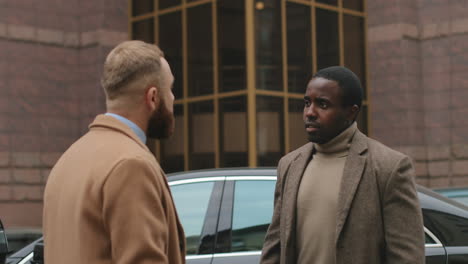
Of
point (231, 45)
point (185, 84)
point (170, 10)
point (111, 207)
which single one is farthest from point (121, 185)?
point (170, 10)

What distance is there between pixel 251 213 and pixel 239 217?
9 cm

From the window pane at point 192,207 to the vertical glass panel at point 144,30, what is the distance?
13121mm

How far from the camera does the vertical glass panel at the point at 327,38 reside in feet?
54.7

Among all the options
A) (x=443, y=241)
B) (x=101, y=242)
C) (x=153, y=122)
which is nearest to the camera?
(x=101, y=242)

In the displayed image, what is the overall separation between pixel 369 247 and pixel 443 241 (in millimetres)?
1624

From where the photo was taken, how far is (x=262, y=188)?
4.93m

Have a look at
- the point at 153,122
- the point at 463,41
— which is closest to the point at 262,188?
the point at 153,122

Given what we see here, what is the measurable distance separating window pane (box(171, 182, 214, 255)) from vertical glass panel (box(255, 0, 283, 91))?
10.5 m

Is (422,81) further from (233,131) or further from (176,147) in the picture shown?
(176,147)

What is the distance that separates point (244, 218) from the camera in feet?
15.8

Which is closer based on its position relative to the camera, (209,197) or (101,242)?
(101,242)

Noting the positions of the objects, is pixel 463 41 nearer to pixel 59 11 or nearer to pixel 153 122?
pixel 59 11

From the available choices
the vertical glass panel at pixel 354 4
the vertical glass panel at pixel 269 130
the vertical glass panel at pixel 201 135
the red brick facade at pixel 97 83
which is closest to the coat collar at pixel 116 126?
the vertical glass panel at pixel 269 130

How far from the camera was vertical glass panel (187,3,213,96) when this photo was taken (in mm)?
16359
